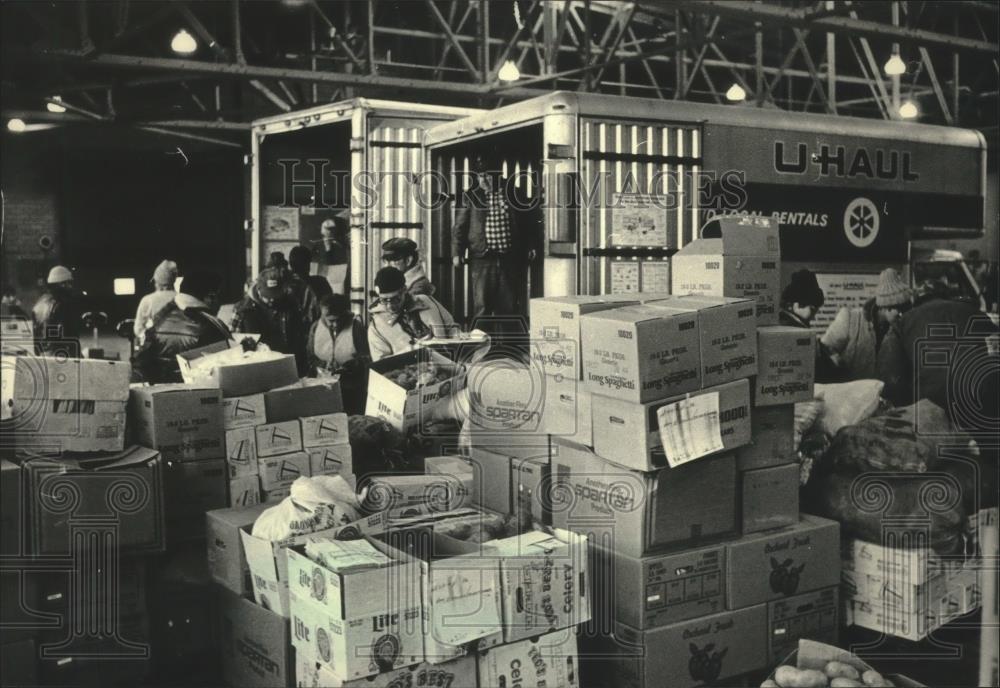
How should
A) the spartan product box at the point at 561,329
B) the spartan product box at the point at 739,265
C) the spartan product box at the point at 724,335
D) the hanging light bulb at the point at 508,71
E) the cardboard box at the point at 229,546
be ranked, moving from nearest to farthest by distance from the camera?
the spartan product box at the point at 724,335 → the cardboard box at the point at 229,546 → the spartan product box at the point at 561,329 → the spartan product box at the point at 739,265 → the hanging light bulb at the point at 508,71

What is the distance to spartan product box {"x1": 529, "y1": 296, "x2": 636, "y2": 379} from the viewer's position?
4531 millimetres

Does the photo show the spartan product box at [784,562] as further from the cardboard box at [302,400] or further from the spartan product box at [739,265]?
the cardboard box at [302,400]

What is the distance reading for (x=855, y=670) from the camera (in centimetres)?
387

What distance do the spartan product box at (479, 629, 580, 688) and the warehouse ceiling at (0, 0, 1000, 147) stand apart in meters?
7.60

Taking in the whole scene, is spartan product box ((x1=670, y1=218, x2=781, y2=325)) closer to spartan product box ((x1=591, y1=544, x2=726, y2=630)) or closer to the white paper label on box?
the white paper label on box

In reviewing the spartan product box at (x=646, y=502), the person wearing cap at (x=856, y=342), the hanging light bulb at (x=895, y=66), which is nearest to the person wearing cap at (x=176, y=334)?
the spartan product box at (x=646, y=502)

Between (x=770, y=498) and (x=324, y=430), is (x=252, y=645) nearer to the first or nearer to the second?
(x=324, y=430)

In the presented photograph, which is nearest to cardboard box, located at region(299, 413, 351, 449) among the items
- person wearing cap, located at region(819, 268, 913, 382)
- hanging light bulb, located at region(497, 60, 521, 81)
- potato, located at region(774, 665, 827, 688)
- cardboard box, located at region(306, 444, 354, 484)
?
cardboard box, located at region(306, 444, 354, 484)

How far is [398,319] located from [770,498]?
3.49 m

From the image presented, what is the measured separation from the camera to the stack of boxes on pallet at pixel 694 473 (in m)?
4.21

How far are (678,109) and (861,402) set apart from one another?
347 centimetres

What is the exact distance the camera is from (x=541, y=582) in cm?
387

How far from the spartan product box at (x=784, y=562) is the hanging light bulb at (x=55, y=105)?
40.9 ft

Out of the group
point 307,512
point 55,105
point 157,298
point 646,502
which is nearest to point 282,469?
point 307,512
